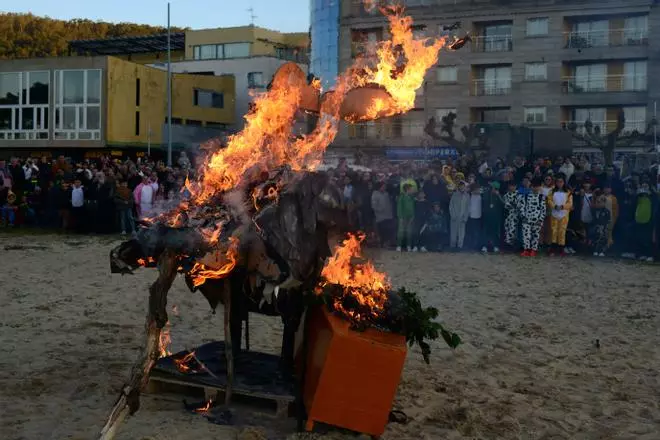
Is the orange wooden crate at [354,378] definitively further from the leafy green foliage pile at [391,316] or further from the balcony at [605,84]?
the balcony at [605,84]

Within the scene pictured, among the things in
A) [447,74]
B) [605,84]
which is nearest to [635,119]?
[605,84]

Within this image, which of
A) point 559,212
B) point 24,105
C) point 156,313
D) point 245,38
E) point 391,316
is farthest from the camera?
point 245,38

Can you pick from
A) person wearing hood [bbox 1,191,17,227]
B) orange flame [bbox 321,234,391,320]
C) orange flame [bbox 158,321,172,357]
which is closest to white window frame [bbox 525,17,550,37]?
person wearing hood [bbox 1,191,17,227]

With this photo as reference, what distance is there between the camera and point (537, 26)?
43.8 meters

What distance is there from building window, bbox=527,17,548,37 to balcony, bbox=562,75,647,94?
3152 mm

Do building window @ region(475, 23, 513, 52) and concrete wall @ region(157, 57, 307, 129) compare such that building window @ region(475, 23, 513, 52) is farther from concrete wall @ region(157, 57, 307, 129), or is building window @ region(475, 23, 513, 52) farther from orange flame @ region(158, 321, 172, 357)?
orange flame @ region(158, 321, 172, 357)

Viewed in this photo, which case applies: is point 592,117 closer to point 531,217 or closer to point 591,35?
point 591,35

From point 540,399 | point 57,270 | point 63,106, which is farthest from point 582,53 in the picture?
point 540,399

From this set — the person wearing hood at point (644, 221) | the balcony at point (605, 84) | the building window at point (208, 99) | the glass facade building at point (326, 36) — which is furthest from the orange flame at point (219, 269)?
the building window at point (208, 99)

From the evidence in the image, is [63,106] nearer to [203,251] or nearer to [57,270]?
[57,270]

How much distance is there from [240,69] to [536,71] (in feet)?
79.4

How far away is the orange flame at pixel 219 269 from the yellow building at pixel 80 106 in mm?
43009

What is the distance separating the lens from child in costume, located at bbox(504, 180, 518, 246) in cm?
1722

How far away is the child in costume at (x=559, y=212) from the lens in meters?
16.9
